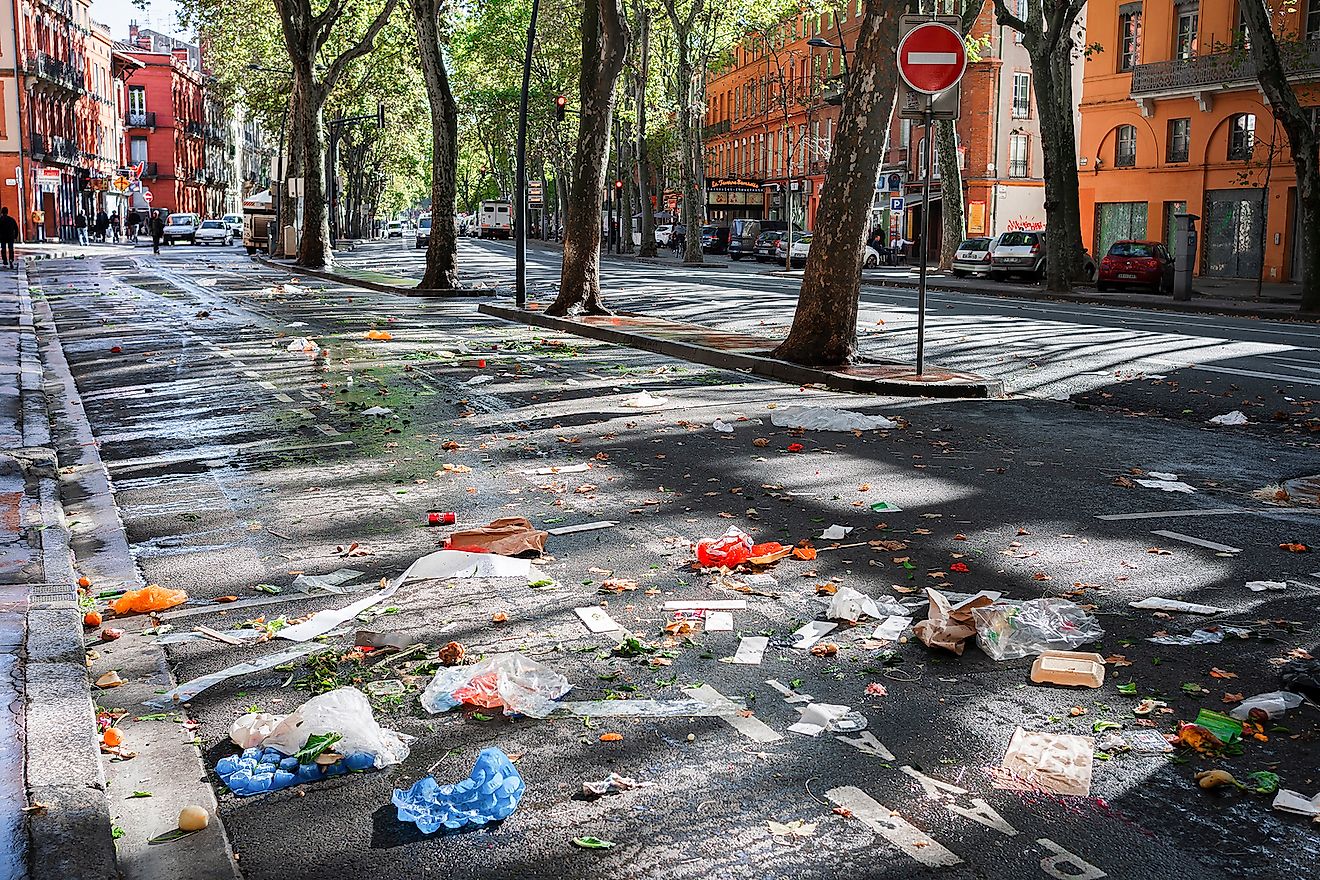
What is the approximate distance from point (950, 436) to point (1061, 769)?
22.0 feet

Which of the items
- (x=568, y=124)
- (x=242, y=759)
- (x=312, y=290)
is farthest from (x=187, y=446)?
(x=568, y=124)

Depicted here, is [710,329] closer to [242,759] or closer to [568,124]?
[242,759]

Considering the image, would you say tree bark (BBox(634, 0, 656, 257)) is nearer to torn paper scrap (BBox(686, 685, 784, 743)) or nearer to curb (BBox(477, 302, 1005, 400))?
curb (BBox(477, 302, 1005, 400))

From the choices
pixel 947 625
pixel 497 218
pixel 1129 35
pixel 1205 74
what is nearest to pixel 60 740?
pixel 947 625

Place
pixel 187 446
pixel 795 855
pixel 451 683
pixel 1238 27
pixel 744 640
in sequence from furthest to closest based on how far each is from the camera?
pixel 1238 27, pixel 187 446, pixel 744 640, pixel 451 683, pixel 795 855

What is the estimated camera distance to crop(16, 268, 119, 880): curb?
347 centimetres

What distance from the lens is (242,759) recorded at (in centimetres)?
424

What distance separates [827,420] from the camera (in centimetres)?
1115

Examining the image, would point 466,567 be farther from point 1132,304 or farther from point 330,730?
point 1132,304

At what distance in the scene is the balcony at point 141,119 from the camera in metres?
97.8

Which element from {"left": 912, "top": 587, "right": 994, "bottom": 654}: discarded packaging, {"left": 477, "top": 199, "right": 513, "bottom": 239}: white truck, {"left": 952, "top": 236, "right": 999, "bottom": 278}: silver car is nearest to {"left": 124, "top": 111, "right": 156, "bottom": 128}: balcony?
{"left": 477, "top": 199, "right": 513, "bottom": 239}: white truck

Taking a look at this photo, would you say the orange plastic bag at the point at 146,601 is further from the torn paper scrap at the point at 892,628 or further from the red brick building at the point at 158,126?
the red brick building at the point at 158,126

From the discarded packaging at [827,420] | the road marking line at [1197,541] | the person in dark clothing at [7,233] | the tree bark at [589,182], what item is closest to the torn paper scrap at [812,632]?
the road marking line at [1197,541]

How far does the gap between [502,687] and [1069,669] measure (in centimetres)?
204
